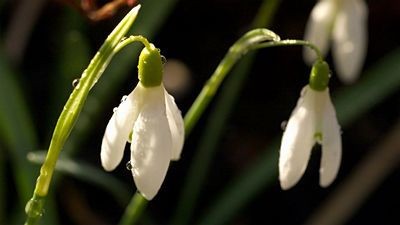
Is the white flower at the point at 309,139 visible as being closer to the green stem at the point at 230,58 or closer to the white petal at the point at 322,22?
the green stem at the point at 230,58

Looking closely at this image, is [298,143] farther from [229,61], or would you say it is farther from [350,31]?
[350,31]

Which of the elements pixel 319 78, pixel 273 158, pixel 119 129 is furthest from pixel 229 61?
pixel 273 158

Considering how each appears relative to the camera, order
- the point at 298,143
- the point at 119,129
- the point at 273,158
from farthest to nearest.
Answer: the point at 273,158 < the point at 298,143 < the point at 119,129

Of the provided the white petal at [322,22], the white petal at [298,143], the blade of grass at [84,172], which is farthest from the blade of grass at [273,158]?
the white petal at [298,143]

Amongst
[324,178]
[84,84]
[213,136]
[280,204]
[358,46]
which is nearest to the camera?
[84,84]

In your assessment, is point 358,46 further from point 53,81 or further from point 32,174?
point 53,81

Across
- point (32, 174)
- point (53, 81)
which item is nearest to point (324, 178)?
point (32, 174)
